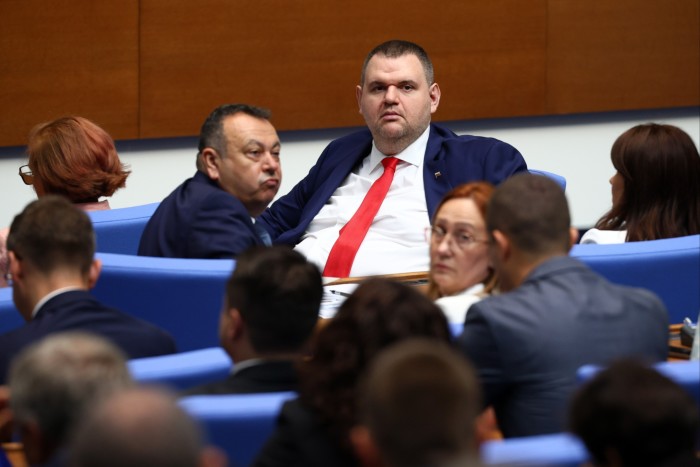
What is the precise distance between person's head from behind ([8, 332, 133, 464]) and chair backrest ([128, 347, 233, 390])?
0.42 metres

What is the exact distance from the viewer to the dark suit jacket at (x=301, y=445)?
2.01 m

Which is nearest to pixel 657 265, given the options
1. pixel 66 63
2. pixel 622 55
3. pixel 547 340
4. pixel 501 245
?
pixel 501 245

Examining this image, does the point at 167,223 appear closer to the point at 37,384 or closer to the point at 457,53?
the point at 37,384

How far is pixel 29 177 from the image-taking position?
14.8 ft

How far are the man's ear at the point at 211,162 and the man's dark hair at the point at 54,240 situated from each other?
3.54 ft

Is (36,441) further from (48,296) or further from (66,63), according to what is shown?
(66,63)

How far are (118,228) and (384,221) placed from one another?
0.93 metres

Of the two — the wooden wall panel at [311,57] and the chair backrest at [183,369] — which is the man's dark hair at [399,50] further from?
the chair backrest at [183,369]

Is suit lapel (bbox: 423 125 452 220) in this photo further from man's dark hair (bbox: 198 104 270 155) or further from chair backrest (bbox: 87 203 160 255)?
chair backrest (bbox: 87 203 160 255)

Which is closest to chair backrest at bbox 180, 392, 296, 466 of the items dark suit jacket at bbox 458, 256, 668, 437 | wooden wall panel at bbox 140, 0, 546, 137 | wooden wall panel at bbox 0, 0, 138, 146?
dark suit jacket at bbox 458, 256, 668, 437

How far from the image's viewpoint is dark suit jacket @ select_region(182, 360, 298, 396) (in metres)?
2.33

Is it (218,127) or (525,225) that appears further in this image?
(218,127)

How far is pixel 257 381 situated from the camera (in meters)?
2.33

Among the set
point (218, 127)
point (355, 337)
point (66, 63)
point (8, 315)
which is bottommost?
point (8, 315)
